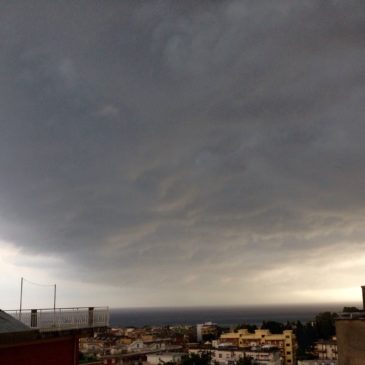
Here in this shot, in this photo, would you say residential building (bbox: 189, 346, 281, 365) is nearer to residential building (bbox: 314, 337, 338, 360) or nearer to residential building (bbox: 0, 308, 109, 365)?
residential building (bbox: 314, 337, 338, 360)

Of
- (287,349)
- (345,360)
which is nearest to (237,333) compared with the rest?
(287,349)

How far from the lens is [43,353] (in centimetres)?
1188

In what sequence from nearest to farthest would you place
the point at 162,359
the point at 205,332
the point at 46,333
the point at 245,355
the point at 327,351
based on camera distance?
the point at 46,333 < the point at 245,355 < the point at 162,359 < the point at 327,351 < the point at 205,332

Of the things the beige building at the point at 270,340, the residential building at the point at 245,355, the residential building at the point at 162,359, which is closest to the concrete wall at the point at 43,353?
the residential building at the point at 245,355

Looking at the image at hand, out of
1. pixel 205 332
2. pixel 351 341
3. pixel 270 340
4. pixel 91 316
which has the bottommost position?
pixel 205 332

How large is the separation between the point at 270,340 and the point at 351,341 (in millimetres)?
68979

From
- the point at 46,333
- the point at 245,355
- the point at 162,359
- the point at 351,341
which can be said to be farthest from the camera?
the point at 162,359

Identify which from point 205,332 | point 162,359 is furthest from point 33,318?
point 205,332

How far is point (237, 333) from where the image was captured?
86.4m

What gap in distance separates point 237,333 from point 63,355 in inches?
3088

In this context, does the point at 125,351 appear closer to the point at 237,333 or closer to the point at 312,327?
the point at 237,333

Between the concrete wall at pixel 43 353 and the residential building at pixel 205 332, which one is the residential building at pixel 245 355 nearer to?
the residential building at pixel 205 332

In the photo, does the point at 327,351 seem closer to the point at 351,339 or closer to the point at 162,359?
the point at 162,359

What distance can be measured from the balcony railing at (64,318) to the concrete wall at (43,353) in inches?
16.1
